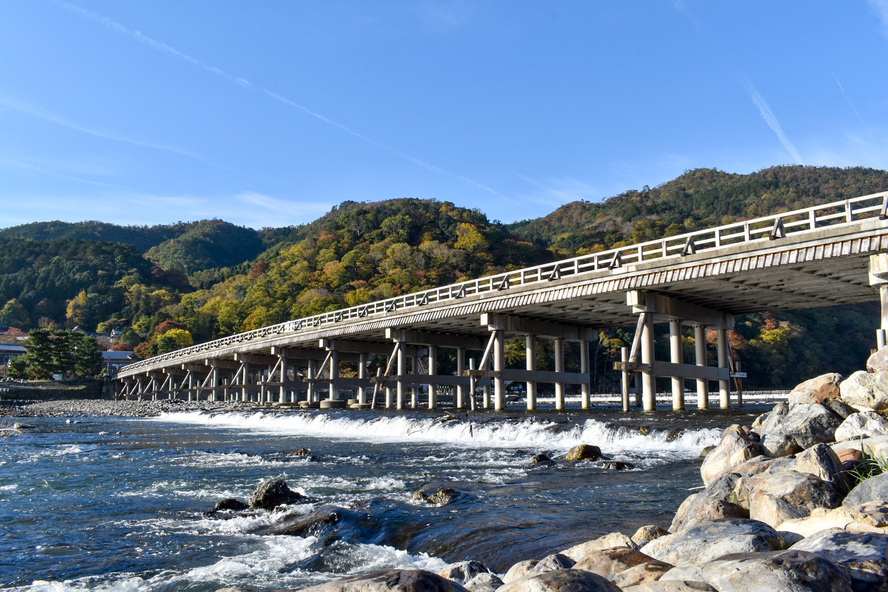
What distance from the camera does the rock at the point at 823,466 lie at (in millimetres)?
7376

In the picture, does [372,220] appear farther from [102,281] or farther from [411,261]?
[102,281]

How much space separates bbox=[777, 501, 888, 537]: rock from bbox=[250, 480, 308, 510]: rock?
27.9ft

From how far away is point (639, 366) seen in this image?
89.7 ft

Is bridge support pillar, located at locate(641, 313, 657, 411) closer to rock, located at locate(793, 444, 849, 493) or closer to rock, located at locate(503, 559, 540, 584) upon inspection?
rock, located at locate(793, 444, 849, 493)

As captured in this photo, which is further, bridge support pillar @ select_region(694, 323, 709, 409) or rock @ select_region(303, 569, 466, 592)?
bridge support pillar @ select_region(694, 323, 709, 409)

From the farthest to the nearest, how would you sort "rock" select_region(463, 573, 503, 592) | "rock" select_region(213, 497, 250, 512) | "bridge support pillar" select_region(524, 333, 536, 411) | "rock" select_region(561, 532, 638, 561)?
"bridge support pillar" select_region(524, 333, 536, 411), "rock" select_region(213, 497, 250, 512), "rock" select_region(561, 532, 638, 561), "rock" select_region(463, 573, 503, 592)

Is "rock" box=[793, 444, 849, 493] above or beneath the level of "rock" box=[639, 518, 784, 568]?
above

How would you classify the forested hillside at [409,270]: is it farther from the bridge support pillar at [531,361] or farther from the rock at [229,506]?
the rock at [229,506]

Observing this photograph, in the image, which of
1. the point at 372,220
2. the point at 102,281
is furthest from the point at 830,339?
the point at 102,281

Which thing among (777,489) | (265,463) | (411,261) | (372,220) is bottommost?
(265,463)

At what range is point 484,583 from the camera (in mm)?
6066

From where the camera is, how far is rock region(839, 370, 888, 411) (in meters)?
10.4

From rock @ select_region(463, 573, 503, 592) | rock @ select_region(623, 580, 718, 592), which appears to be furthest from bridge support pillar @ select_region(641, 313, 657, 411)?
rock @ select_region(623, 580, 718, 592)

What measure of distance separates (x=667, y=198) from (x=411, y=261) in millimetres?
78218
